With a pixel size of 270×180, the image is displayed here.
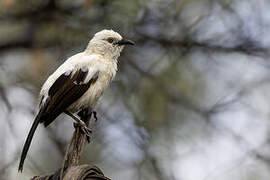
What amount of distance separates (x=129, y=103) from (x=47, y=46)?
1.38 m

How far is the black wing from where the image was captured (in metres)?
4.22

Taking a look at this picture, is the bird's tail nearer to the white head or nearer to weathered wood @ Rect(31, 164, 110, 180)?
weathered wood @ Rect(31, 164, 110, 180)

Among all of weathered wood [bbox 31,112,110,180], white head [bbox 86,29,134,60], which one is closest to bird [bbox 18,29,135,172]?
white head [bbox 86,29,134,60]

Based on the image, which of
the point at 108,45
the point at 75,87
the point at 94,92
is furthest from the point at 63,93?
the point at 108,45

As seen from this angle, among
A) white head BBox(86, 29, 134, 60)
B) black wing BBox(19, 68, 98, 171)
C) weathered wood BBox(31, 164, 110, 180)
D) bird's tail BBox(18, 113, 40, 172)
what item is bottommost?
bird's tail BBox(18, 113, 40, 172)

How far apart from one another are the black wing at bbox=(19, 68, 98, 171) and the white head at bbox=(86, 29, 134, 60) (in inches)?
19.1

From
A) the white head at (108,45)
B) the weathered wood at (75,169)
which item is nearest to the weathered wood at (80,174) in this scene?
the weathered wood at (75,169)

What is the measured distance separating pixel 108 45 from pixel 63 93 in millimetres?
913

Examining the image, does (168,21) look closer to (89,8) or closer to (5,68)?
(89,8)

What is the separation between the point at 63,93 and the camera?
4391mm

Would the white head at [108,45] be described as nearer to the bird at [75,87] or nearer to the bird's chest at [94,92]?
the bird at [75,87]

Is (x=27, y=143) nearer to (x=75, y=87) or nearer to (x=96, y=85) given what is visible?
Answer: (x=75, y=87)

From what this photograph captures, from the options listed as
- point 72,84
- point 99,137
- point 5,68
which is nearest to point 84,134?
point 72,84

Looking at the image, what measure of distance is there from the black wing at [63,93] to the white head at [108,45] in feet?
1.59
